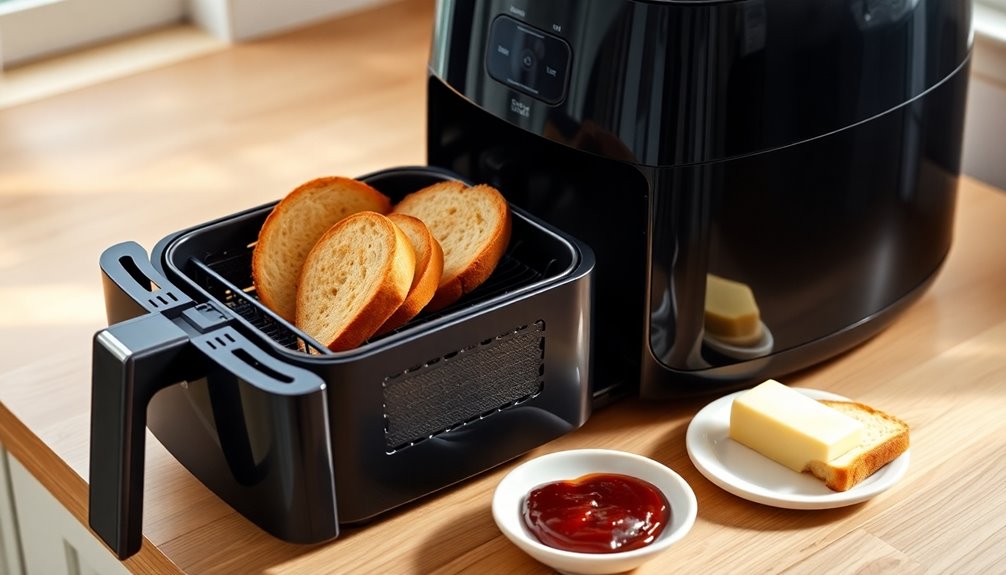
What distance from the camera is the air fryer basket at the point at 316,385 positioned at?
73 cm

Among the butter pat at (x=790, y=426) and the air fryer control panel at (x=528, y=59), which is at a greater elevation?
the air fryer control panel at (x=528, y=59)

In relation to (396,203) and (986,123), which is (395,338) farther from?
(986,123)

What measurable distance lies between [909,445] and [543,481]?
0.88ft

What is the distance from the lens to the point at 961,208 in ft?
4.13

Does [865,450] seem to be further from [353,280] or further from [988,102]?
[988,102]

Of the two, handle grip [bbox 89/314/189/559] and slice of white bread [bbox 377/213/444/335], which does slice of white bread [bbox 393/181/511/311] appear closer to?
slice of white bread [bbox 377/213/444/335]

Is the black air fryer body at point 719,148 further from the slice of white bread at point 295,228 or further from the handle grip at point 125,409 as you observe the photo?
the handle grip at point 125,409

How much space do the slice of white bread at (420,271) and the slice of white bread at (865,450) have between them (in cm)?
28

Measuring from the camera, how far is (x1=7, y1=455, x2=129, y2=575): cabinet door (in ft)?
3.11

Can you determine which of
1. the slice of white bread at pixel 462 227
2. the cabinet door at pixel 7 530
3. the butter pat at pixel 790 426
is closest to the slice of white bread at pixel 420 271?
the slice of white bread at pixel 462 227

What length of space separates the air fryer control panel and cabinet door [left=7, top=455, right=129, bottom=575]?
44cm

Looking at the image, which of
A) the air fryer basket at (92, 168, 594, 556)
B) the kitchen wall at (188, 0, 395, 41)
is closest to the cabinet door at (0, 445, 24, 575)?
the air fryer basket at (92, 168, 594, 556)

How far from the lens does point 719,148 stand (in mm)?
845

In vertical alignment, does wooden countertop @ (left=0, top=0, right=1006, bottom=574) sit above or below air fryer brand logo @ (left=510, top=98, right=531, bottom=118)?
below
